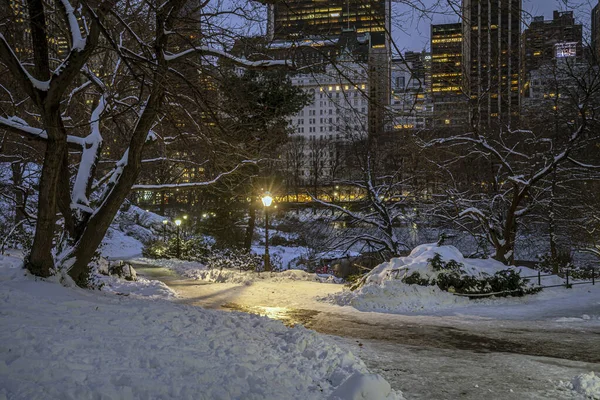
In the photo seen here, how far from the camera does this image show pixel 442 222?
23.0m

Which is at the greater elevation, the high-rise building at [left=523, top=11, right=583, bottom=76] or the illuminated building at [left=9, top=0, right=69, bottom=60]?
the high-rise building at [left=523, top=11, right=583, bottom=76]

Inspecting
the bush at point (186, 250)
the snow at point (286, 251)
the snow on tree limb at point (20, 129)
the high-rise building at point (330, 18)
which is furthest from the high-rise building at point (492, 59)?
the snow at point (286, 251)

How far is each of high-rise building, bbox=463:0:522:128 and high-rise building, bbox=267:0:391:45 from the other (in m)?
1.09

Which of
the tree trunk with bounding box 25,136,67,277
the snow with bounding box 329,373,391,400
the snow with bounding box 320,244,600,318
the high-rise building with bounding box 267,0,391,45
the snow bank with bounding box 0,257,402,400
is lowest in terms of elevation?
the snow with bounding box 320,244,600,318

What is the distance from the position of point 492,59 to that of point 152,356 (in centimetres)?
1598

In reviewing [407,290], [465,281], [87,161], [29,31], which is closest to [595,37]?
[465,281]

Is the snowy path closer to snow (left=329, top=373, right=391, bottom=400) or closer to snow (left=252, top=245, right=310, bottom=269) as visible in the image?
snow (left=329, top=373, right=391, bottom=400)

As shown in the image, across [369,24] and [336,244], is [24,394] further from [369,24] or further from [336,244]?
[336,244]

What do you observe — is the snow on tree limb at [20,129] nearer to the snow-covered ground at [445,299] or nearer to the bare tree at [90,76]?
the bare tree at [90,76]

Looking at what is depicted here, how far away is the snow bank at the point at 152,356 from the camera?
149 inches

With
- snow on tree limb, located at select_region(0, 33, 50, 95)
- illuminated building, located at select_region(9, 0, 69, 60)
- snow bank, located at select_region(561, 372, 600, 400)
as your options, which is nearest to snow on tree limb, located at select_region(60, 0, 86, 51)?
illuminated building, located at select_region(9, 0, 69, 60)

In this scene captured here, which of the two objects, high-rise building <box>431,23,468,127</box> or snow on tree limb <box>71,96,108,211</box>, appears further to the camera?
snow on tree limb <box>71,96,108,211</box>

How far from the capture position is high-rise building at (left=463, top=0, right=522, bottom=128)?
5.88m

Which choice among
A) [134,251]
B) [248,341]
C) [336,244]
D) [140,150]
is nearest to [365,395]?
[248,341]
